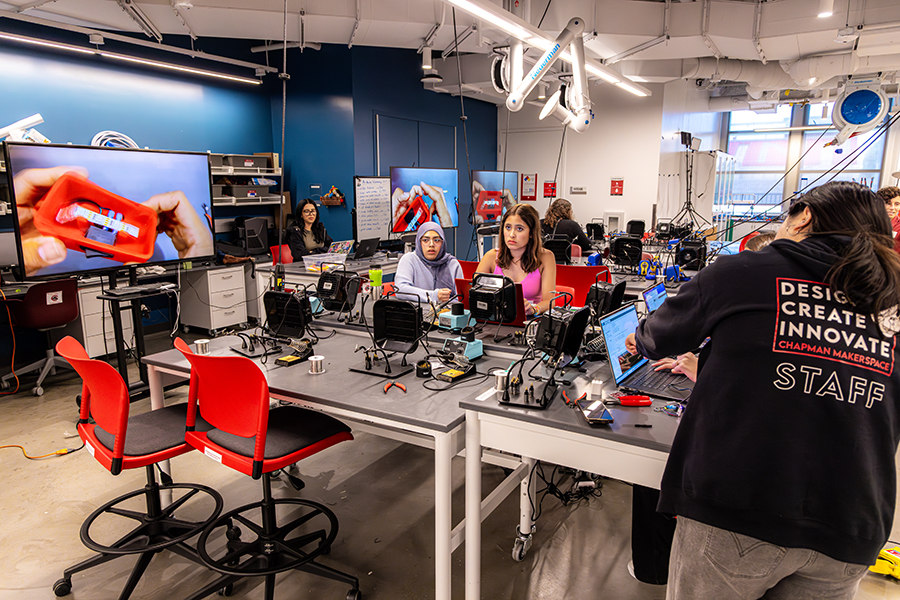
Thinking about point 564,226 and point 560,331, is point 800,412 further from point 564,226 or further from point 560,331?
point 564,226

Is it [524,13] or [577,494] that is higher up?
[524,13]

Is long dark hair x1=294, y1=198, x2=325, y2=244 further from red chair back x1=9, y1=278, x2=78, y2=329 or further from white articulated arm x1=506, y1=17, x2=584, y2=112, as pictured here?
white articulated arm x1=506, y1=17, x2=584, y2=112

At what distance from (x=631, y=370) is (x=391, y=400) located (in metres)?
0.92

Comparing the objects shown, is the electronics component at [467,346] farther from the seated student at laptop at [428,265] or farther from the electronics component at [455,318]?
the seated student at laptop at [428,265]

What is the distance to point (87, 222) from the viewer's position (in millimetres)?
3443

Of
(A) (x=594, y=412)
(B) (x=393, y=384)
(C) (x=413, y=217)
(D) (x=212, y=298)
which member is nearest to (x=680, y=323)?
(A) (x=594, y=412)

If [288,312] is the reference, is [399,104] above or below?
above

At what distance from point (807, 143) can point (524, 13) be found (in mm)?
10130

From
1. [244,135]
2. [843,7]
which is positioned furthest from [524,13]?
[244,135]

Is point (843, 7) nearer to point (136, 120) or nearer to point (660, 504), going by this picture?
point (660, 504)

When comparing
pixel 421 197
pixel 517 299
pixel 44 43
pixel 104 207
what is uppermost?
pixel 44 43

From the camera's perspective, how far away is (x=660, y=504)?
124 cm

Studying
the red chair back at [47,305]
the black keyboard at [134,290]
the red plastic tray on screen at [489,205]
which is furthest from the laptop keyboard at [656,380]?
the red plastic tray on screen at [489,205]

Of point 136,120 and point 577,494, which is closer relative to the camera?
point 577,494
